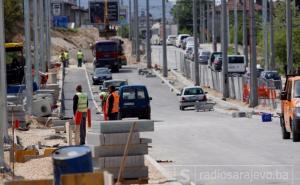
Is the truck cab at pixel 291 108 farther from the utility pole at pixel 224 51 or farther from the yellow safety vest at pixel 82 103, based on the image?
the utility pole at pixel 224 51

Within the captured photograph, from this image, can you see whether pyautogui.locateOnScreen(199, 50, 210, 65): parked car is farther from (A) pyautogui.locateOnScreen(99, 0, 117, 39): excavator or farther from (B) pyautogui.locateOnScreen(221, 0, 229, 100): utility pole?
(B) pyautogui.locateOnScreen(221, 0, 229, 100): utility pole

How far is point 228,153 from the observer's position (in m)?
24.8

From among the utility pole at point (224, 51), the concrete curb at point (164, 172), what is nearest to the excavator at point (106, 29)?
the utility pole at point (224, 51)

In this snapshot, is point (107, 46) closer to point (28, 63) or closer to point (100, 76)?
point (100, 76)

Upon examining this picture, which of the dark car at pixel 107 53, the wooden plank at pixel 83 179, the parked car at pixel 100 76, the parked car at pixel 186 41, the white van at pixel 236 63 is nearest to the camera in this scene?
the wooden plank at pixel 83 179

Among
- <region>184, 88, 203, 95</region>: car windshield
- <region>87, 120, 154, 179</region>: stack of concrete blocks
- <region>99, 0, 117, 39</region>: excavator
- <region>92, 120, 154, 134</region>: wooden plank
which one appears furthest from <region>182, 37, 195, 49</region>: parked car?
<region>87, 120, 154, 179</region>: stack of concrete blocks

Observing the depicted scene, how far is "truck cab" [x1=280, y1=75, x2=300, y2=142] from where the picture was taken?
27.6 meters

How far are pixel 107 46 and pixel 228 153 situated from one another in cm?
6973

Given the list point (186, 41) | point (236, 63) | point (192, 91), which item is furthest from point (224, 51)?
point (186, 41)

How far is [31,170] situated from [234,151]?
259 inches

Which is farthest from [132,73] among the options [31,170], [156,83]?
[31,170]

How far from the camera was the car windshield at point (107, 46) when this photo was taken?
9394 cm

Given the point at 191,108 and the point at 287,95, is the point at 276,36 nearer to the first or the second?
the point at 191,108

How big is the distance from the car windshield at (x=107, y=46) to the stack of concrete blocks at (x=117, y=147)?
2966 inches
